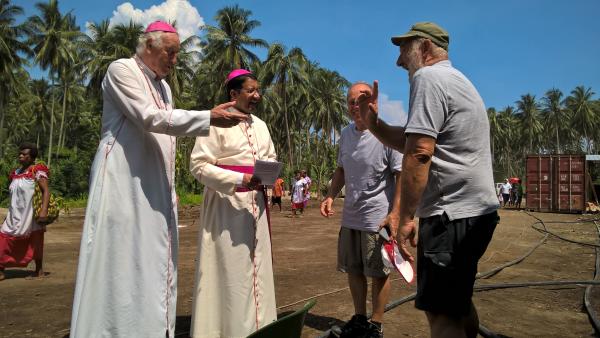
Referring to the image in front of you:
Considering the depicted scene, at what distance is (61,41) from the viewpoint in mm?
43656

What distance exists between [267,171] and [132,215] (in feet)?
3.21

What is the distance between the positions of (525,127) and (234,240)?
88.5 metres

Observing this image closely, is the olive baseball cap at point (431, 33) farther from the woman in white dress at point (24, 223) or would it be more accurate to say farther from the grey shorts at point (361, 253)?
the woman in white dress at point (24, 223)

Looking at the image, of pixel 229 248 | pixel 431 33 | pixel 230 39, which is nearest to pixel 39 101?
pixel 230 39

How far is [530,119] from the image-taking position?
79875 mm

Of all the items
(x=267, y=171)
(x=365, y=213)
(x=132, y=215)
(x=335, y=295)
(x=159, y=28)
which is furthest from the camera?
(x=335, y=295)

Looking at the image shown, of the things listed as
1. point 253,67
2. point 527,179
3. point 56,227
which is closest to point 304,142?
point 253,67

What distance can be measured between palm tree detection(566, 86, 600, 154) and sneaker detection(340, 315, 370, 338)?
83.9m

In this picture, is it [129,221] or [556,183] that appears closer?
[129,221]

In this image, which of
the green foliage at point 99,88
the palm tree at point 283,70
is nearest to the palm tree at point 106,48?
the green foliage at point 99,88

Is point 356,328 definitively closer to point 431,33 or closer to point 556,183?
point 431,33

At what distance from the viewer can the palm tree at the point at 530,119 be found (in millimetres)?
80000

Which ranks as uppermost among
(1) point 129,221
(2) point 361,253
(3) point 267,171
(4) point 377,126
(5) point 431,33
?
(5) point 431,33

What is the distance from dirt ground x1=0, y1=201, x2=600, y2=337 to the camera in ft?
12.4
